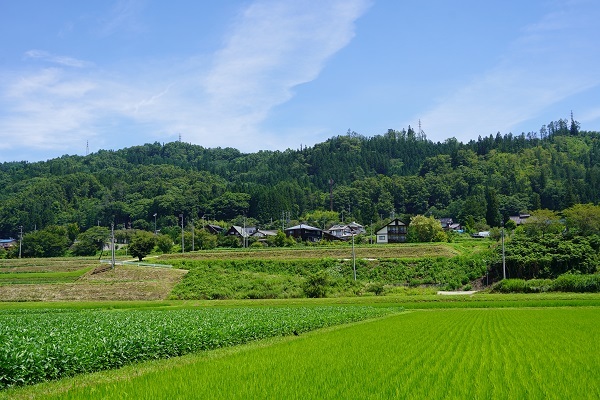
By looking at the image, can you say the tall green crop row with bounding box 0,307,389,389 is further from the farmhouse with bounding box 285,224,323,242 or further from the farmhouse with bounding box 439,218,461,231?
the farmhouse with bounding box 439,218,461,231

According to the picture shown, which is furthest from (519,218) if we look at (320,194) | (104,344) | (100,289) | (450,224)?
(104,344)

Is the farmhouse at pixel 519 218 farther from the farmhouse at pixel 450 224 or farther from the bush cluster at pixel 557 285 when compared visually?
the bush cluster at pixel 557 285

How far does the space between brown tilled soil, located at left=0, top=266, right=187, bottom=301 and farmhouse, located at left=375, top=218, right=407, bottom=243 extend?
52.1 meters

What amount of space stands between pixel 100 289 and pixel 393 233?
2542 inches

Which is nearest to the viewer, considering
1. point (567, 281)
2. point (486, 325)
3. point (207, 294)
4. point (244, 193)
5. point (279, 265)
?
point (486, 325)

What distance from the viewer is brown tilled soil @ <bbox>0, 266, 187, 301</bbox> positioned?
54.0 m

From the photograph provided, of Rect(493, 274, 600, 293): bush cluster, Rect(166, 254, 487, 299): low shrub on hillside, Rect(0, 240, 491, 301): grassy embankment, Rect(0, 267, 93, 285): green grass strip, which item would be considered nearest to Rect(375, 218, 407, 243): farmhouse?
Rect(0, 240, 491, 301): grassy embankment

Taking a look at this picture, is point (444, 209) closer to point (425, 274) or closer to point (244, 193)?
point (244, 193)

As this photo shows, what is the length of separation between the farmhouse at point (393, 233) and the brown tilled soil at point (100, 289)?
171 feet

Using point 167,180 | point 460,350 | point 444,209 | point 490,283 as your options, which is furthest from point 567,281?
point 167,180

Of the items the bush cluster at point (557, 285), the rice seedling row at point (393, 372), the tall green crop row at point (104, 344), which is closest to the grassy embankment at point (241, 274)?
the bush cluster at point (557, 285)

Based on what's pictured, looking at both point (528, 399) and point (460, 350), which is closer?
point (528, 399)

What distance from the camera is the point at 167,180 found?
7126 inches

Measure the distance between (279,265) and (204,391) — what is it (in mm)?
62671
